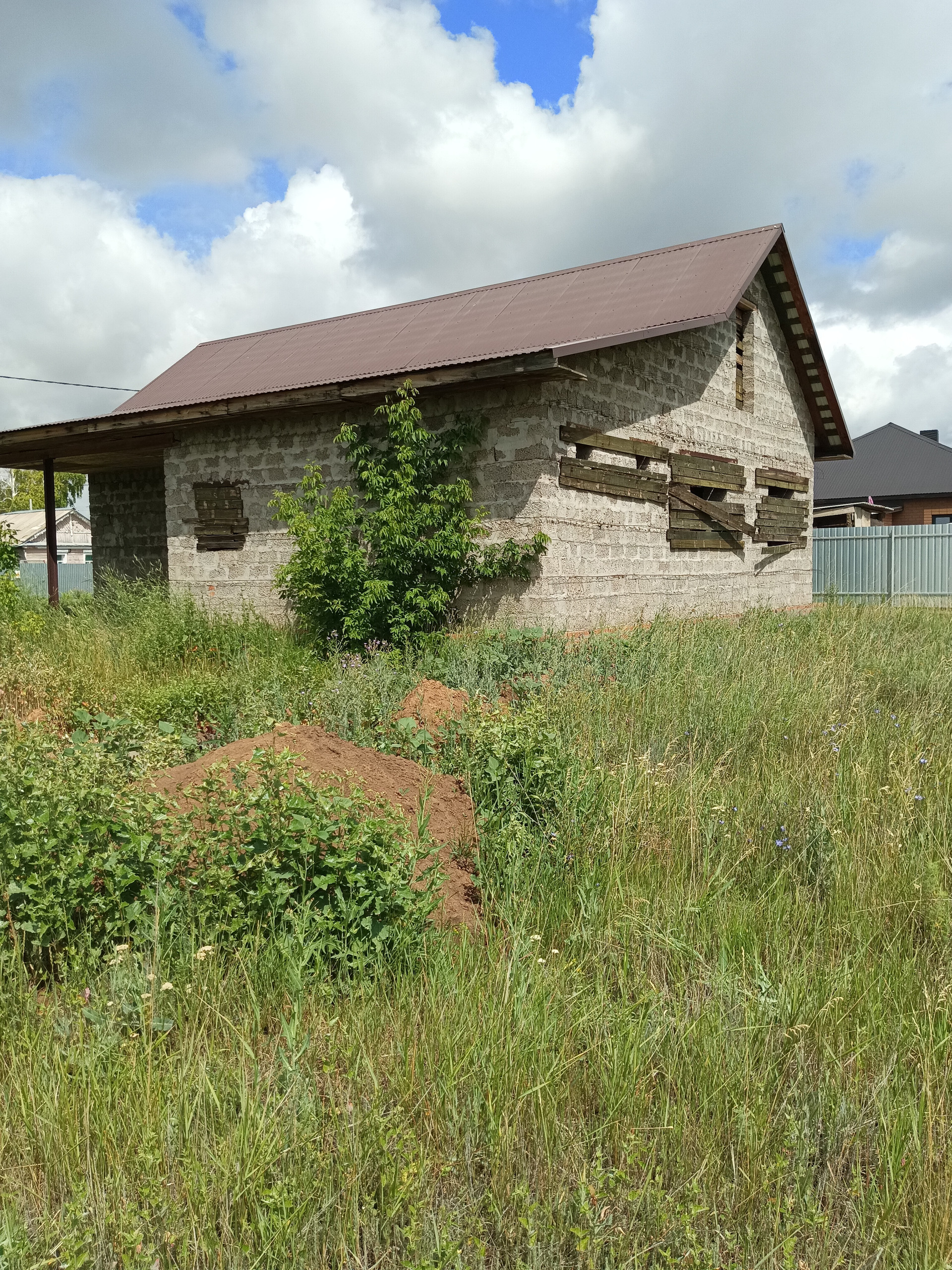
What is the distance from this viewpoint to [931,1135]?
2.10m

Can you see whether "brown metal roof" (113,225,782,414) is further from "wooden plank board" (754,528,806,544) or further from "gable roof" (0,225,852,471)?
"wooden plank board" (754,528,806,544)

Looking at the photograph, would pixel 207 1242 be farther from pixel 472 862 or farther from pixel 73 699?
pixel 73 699

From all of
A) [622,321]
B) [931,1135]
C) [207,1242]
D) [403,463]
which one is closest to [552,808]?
[931,1135]

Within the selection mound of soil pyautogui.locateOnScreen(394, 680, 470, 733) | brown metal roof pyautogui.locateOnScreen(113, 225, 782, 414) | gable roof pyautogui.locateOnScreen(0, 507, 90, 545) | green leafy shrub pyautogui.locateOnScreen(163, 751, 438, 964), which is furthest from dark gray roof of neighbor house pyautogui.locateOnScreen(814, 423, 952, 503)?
gable roof pyautogui.locateOnScreen(0, 507, 90, 545)

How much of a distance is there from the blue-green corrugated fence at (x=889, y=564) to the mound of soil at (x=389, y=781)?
17.5 m

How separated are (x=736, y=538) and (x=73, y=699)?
9883 mm

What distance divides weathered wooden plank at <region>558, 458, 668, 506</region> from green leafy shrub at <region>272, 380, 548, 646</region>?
93 centimetres

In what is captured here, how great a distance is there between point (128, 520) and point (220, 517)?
18.3 feet

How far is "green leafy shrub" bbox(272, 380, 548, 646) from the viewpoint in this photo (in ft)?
31.3

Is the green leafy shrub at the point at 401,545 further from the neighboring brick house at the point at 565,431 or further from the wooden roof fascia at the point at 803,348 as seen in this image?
the wooden roof fascia at the point at 803,348

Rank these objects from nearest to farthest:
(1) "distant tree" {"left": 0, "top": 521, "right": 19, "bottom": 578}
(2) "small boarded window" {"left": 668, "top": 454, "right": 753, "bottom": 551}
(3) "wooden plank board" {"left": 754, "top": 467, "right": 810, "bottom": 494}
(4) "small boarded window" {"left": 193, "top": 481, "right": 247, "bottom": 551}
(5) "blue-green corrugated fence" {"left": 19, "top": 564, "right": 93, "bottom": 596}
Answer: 1. (1) "distant tree" {"left": 0, "top": 521, "right": 19, "bottom": 578}
2. (4) "small boarded window" {"left": 193, "top": 481, "right": 247, "bottom": 551}
3. (2) "small boarded window" {"left": 668, "top": 454, "right": 753, "bottom": 551}
4. (3) "wooden plank board" {"left": 754, "top": 467, "right": 810, "bottom": 494}
5. (5) "blue-green corrugated fence" {"left": 19, "top": 564, "right": 93, "bottom": 596}

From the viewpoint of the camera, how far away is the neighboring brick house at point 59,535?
151 feet

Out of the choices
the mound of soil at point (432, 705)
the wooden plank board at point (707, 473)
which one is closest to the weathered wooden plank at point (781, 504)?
the wooden plank board at point (707, 473)

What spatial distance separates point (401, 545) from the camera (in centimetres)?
955
